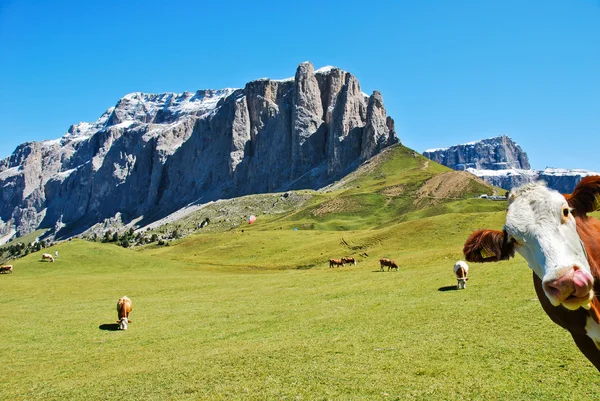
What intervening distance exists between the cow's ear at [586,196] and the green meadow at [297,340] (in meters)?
7.85

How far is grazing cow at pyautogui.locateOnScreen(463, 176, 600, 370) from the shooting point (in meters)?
5.34

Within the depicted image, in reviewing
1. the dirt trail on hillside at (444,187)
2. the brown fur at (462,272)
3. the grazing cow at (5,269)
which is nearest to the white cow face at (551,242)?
the brown fur at (462,272)

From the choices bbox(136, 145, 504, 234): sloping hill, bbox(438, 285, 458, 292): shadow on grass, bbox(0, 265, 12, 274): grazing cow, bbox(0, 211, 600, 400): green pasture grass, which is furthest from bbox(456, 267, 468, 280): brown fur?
bbox(136, 145, 504, 234): sloping hill

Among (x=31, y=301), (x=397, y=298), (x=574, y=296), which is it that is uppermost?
(x=574, y=296)

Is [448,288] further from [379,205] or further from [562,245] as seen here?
[379,205]

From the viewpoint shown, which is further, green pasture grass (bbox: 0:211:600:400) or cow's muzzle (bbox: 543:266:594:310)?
green pasture grass (bbox: 0:211:600:400)

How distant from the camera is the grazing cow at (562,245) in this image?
17.5 feet

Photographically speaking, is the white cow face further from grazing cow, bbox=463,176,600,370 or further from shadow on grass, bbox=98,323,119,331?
shadow on grass, bbox=98,323,119,331

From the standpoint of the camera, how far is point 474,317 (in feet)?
70.7

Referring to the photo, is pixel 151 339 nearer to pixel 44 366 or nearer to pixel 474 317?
pixel 44 366

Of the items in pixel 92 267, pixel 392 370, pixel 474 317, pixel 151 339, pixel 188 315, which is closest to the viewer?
pixel 392 370

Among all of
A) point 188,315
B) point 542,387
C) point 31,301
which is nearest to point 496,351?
point 542,387

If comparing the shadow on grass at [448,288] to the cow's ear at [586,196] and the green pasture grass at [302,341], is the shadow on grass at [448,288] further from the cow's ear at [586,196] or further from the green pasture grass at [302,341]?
the cow's ear at [586,196]

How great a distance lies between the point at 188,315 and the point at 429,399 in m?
25.3
